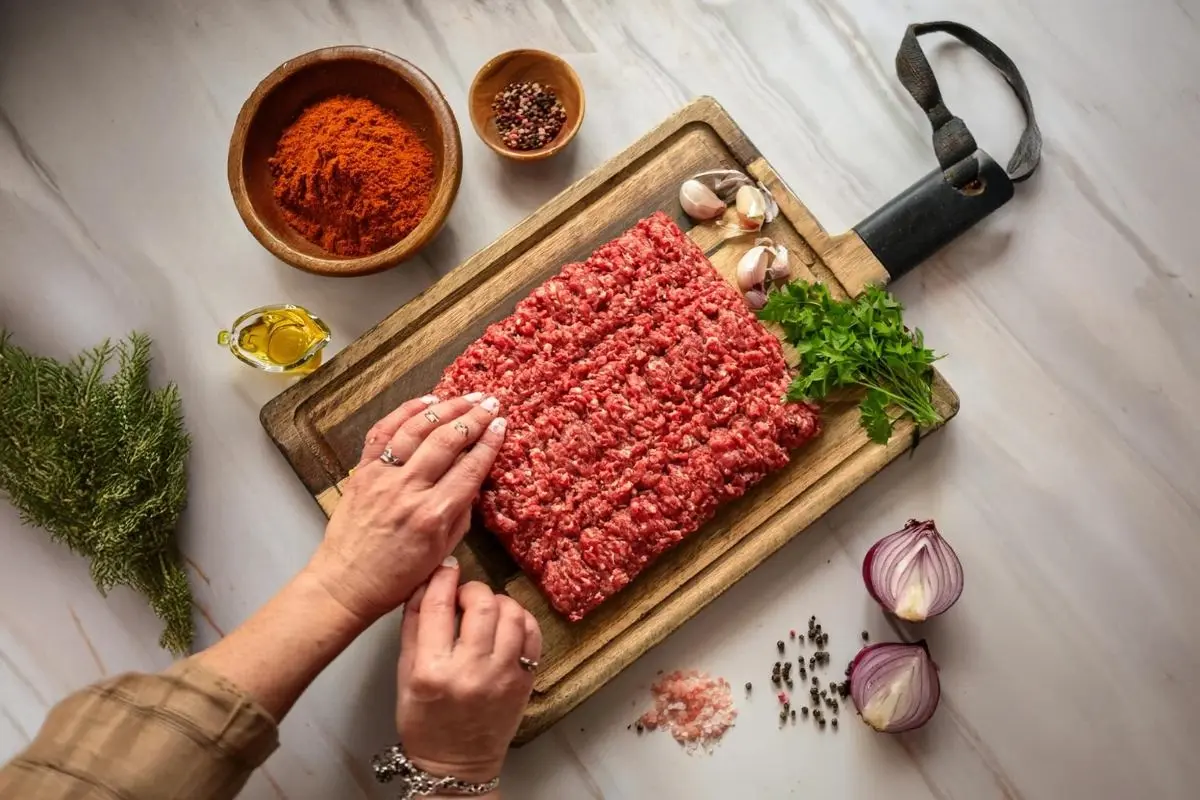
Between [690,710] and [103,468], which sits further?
[690,710]

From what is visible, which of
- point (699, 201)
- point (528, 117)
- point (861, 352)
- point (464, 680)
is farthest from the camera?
point (528, 117)

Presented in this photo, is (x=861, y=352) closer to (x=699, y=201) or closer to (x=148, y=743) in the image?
(x=699, y=201)

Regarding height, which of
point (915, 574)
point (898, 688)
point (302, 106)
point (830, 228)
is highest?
point (302, 106)

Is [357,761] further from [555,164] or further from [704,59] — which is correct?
[704,59]

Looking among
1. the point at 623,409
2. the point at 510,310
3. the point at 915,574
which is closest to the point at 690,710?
the point at 915,574

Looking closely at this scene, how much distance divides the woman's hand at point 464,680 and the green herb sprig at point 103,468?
0.75 meters

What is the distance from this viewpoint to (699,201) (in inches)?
90.5

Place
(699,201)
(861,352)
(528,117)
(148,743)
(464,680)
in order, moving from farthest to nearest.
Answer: (528,117) → (699,201) → (861,352) → (464,680) → (148,743)

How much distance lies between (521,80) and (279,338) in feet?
3.08

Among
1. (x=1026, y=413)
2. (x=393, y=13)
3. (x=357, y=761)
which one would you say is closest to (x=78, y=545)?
(x=357, y=761)

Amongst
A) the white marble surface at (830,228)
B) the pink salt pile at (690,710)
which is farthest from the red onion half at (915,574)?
the pink salt pile at (690,710)

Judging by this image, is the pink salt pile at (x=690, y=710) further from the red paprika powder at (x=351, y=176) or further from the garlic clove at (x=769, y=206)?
the red paprika powder at (x=351, y=176)

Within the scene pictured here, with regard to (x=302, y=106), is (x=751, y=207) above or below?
below

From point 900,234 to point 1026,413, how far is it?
0.61 meters
